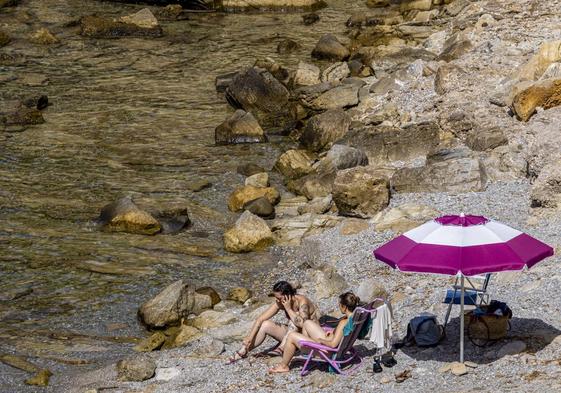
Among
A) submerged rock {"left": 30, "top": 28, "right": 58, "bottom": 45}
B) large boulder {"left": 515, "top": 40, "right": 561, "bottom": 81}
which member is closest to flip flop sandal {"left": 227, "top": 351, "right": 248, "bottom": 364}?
large boulder {"left": 515, "top": 40, "right": 561, "bottom": 81}

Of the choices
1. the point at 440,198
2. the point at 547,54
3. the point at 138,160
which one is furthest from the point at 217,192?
the point at 547,54

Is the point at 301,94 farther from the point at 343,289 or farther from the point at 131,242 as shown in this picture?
the point at 343,289

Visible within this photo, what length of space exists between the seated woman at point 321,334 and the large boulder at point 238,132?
14.6 meters

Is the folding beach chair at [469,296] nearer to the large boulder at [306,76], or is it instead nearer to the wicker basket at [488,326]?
the wicker basket at [488,326]

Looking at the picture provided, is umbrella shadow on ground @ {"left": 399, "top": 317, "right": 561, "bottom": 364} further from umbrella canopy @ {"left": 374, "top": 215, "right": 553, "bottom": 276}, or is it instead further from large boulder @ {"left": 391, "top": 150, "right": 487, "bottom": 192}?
large boulder @ {"left": 391, "top": 150, "right": 487, "bottom": 192}

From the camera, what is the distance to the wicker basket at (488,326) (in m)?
14.1

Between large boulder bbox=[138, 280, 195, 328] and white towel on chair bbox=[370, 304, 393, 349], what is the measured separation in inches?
210

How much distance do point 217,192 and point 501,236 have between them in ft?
41.9

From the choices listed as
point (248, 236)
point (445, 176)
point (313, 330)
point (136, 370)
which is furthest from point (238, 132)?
point (313, 330)

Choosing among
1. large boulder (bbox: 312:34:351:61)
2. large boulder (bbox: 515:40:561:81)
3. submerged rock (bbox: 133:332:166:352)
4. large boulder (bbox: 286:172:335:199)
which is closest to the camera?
submerged rock (bbox: 133:332:166:352)

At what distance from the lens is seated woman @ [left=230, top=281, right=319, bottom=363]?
15.2m

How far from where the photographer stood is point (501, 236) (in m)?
13.2

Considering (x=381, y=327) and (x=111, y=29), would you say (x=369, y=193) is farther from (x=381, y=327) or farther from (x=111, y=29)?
(x=111, y=29)

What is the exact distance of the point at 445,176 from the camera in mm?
21797
